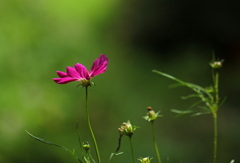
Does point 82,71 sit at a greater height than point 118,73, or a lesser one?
greater

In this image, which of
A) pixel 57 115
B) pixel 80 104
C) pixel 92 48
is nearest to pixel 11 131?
pixel 57 115

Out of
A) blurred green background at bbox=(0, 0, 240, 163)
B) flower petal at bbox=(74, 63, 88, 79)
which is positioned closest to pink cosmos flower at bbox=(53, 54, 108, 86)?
flower petal at bbox=(74, 63, 88, 79)

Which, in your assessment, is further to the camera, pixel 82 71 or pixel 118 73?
pixel 118 73

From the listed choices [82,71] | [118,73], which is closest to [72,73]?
[82,71]

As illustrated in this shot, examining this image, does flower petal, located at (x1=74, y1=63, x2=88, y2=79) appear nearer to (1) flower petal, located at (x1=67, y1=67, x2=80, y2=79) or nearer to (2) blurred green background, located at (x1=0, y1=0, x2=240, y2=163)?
(1) flower petal, located at (x1=67, y1=67, x2=80, y2=79)

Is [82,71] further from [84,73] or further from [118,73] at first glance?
[118,73]

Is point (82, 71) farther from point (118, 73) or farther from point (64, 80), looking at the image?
point (118, 73)

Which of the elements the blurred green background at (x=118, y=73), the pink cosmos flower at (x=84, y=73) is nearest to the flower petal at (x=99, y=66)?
the pink cosmos flower at (x=84, y=73)

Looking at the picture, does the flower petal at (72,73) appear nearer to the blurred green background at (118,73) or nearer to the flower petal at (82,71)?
the flower petal at (82,71)

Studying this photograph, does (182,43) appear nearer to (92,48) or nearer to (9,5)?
(92,48)
